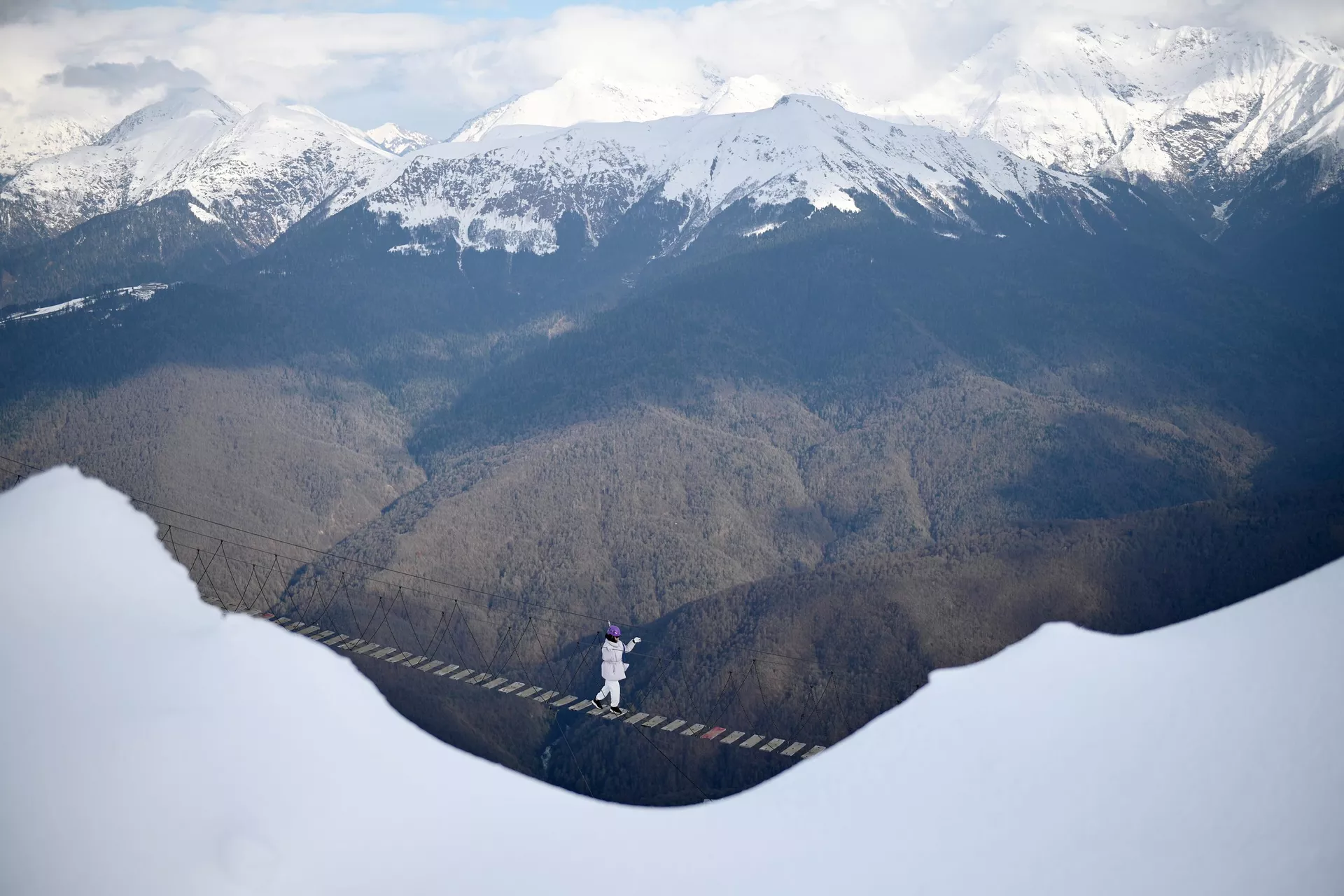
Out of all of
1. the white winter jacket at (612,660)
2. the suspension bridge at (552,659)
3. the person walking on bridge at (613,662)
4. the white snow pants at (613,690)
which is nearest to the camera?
the person walking on bridge at (613,662)

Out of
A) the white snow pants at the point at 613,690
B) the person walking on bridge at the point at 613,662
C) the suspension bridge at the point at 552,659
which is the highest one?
the person walking on bridge at the point at 613,662

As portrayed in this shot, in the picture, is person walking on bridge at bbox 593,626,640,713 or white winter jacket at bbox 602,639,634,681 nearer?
person walking on bridge at bbox 593,626,640,713

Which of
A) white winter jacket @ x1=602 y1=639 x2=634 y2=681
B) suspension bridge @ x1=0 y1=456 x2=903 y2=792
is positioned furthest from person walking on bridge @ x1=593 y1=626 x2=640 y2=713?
suspension bridge @ x1=0 y1=456 x2=903 y2=792

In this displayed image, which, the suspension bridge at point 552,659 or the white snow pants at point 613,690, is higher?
the white snow pants at point 613,690

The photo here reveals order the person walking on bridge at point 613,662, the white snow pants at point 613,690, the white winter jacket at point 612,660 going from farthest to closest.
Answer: the white snow pants at point 613,690 < the white winter jacket at point 612,660 < the person walking on bridge at point 613,662

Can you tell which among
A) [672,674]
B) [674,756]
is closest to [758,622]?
[672,674]

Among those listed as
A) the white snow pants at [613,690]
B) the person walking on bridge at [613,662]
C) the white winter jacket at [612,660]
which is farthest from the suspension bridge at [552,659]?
the white winter jacket at [612,660]

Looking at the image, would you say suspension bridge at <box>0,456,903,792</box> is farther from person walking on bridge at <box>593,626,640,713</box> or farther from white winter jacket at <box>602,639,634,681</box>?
white winter jacket at <box>602,639,634,681</box>

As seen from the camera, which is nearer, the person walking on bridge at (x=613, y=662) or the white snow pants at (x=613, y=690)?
the person walking on bridge at (x=613, y=662)

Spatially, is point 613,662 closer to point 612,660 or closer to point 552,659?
point 612,660

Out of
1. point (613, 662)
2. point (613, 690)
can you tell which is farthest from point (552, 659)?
point (613, 662)

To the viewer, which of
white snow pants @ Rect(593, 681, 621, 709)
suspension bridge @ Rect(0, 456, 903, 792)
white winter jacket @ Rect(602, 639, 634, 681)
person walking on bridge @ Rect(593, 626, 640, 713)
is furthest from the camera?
suspension bridge @ Rect(0, 456, 903, 792)

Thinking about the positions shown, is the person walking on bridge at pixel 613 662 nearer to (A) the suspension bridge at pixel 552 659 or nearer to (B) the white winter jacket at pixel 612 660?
(B) the white winter jacket at pixel 612 660
